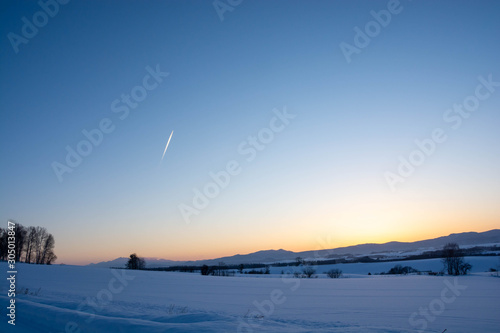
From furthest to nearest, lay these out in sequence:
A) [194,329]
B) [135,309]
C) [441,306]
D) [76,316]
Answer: [441,306] < [135,309] < [76,316] < [194,329]

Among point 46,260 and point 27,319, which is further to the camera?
point 46,260

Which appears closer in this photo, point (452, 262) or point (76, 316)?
point (76, 316)

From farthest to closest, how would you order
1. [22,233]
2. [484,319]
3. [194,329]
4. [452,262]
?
[22,233]
[452,262]
[484,319]
[194,329]

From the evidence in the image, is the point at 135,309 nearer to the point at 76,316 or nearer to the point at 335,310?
the point at 76,316

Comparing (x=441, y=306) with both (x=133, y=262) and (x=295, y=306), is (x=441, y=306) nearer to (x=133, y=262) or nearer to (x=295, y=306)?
(x=295, y=306)

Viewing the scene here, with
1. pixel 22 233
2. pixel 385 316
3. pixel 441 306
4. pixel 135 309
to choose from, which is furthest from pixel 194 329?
pixel 22 233

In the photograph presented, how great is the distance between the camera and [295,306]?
15984mm

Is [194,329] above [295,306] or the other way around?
above

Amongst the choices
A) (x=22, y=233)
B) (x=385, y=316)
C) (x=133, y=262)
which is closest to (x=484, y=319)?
(x=385, y=316)

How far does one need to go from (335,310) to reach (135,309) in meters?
9.63

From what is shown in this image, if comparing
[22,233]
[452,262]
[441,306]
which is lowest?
[452,262]

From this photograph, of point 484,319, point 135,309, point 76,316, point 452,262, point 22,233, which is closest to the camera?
point 76,316

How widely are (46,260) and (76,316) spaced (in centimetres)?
10525

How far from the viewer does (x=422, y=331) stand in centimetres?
975
